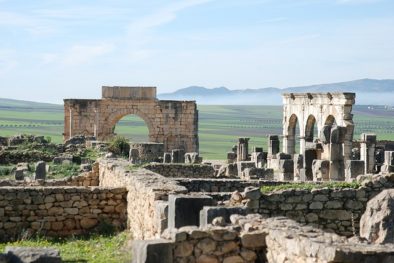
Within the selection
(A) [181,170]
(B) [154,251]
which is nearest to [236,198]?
(B) [154,251]

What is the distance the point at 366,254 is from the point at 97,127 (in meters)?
41.4

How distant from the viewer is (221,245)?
24.8ft

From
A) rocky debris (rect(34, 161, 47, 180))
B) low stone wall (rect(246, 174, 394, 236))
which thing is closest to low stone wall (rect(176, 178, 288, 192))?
low stone wall (rect(246, 174, 394, 236))

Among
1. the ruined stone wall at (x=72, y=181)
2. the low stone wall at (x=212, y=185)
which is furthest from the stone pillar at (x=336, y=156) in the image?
the low stone wall at (x=212, y=185)

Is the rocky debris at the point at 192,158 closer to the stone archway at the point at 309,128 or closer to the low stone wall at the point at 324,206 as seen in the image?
the stone archway at the point at 309,128

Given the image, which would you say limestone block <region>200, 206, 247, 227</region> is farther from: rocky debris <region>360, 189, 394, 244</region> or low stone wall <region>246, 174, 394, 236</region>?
low stone wall <region>246, 174, 394, 236</region>

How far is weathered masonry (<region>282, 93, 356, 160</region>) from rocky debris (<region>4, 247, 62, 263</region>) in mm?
28427

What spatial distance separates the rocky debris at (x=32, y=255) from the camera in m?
6.00

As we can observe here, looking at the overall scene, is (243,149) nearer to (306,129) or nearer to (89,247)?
(306,129)

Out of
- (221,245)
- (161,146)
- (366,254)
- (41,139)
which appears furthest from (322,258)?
(41,139)

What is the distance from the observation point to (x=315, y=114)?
43.5 m

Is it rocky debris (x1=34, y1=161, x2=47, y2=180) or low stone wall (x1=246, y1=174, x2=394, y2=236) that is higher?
low stone wall (x1=246, y1=174, x2=394, y2=236)

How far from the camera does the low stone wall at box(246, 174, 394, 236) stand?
11.5 metres

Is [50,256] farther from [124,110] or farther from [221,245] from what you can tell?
[124,110]
